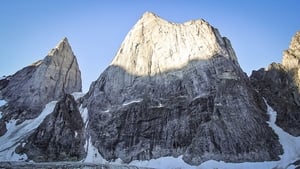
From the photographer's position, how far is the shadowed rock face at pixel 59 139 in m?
96.2

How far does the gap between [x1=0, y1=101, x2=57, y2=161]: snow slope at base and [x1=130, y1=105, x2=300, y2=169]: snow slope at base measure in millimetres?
36280

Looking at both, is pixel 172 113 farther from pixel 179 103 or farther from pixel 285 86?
pixel 285 86

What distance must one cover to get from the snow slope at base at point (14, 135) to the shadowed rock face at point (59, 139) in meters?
2.63

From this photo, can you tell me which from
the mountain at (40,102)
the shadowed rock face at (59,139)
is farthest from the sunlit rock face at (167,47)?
the mountain at (40,102)

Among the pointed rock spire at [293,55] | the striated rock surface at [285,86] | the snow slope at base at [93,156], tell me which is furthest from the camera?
the pointed rock spire at [293,55]

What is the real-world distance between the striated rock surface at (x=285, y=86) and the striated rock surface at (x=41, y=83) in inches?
3042

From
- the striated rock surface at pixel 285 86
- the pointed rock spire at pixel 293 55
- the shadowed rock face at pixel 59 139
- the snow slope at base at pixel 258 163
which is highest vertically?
the pointed rock spire at pixel 293 55

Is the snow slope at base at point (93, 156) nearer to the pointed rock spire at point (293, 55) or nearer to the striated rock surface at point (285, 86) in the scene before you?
the striated rock surface at point (285, 86)

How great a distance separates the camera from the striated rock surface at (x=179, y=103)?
8656cm

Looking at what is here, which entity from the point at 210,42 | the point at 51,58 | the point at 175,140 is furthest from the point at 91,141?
the point at 51,58

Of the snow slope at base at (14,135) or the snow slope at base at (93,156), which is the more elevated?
the snow slope at base at (14,135)

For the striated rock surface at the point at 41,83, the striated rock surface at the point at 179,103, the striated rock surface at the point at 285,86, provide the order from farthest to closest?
1. the striated rock surface at the point at 41,83
2. the striated rock surface at the point at 285,86
3. the striated rock surface at the point at 179,103

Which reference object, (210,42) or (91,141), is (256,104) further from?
(91,141)

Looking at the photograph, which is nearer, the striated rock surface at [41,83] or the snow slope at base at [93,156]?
the snow slope at base at [93,156]
